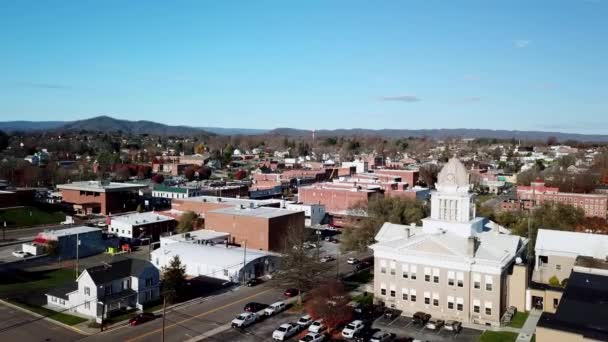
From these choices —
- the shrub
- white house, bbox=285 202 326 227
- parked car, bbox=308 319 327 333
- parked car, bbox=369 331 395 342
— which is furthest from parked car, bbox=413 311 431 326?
white house, bbox=285 202 326 227

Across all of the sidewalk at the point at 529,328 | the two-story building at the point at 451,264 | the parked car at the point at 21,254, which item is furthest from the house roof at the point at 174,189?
the sidewalk at the point at 529,328

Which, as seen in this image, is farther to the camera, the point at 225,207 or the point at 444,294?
the point at 225,207

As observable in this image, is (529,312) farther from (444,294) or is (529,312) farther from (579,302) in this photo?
(579,302)

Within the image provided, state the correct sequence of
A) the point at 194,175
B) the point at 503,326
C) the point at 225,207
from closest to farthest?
the point at 503,326
the point at 225,207
the point at 194,175

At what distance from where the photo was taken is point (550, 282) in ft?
125

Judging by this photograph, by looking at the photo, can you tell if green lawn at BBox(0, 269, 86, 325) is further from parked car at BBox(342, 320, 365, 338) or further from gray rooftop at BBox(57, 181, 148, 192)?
gray rooftop at BBox(57, 181, 148, 192)

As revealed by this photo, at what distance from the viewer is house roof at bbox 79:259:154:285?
108ft

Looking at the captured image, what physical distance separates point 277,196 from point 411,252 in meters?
58.0

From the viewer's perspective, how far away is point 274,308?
33.2m

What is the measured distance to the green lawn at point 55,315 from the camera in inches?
1237

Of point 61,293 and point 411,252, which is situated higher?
point 411,252

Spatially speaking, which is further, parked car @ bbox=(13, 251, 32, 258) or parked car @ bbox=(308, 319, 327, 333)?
parked car @ bbox=(13, 251, 32, 258)

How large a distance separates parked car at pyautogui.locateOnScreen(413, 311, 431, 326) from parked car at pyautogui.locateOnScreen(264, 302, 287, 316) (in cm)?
810

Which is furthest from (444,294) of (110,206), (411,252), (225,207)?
(110,206)
